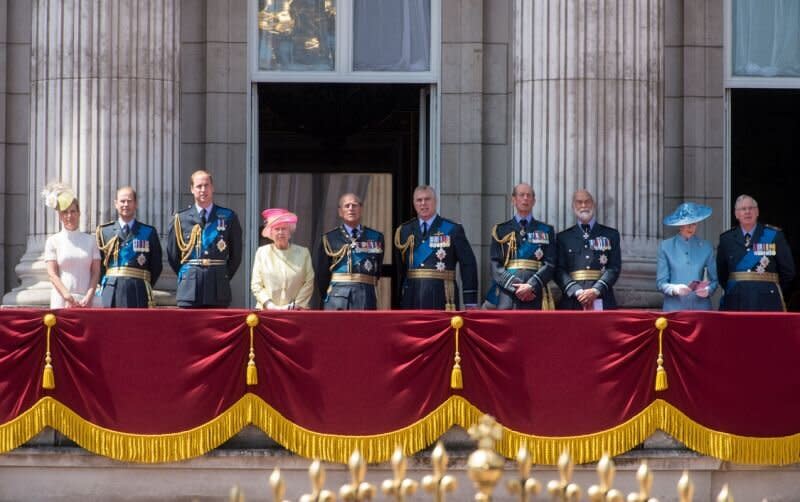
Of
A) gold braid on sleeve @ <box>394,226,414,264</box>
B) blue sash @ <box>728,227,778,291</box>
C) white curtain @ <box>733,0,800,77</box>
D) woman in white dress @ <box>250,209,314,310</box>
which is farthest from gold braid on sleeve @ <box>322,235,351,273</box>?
white curtain @ <box>733,0,800,77</box>

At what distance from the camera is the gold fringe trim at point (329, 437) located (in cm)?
1389

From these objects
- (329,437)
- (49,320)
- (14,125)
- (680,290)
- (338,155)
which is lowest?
(329,437)

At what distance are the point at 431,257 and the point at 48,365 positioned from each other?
368 centimetres

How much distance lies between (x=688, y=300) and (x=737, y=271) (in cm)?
70

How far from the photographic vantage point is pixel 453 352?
13992mm

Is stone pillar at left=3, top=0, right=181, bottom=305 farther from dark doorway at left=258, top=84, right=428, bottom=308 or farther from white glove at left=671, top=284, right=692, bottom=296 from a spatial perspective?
white glove at left=671, top=284, right=692, bottom=296

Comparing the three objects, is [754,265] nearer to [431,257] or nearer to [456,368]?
[431,257]

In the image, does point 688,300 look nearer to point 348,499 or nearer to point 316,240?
point 316,240

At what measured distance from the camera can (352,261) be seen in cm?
1545

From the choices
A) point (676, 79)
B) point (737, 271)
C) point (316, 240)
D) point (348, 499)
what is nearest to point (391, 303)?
point (316, 240)

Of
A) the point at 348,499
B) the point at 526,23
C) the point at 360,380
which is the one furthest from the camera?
the point at 526,23

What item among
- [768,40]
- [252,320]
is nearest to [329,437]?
[252,320]

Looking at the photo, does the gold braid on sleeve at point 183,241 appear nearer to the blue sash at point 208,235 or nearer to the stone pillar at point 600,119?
the blue sash at point 208,235

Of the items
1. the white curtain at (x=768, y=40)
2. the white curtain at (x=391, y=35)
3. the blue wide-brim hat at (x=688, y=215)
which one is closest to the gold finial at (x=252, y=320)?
the blue wide-brim hat at (x=688, y=215)
